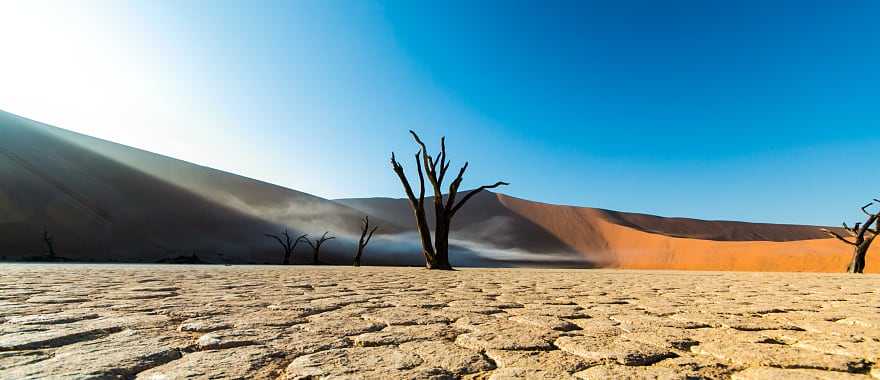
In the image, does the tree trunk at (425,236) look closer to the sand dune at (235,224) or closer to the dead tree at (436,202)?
the dead tree at (436,202)

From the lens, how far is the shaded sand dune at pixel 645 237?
29.0m

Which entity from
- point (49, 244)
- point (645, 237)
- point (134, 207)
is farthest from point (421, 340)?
point (645, 237)

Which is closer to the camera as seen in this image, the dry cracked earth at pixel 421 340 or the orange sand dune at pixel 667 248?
the dry cracked earth at pixel 421 340

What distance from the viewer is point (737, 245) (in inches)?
1345

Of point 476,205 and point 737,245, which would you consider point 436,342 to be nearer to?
point 737,245

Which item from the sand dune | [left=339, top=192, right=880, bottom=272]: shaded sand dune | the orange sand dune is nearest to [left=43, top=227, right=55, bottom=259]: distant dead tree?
the sand dune

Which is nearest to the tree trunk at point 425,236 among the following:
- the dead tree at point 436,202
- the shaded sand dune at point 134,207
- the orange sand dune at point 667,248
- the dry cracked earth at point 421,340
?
the dead tree at point 436,202

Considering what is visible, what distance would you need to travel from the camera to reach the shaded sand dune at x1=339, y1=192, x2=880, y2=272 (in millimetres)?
29047

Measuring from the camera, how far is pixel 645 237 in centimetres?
4419

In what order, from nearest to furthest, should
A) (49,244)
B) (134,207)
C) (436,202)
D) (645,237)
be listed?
(436,202), (49,244), (134,207), (645,237)

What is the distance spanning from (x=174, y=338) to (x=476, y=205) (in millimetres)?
54680

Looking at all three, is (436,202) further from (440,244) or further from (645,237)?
(645,237)

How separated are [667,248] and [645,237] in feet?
16.8

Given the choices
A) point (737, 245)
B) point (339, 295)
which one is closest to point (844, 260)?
point (737, 245)
